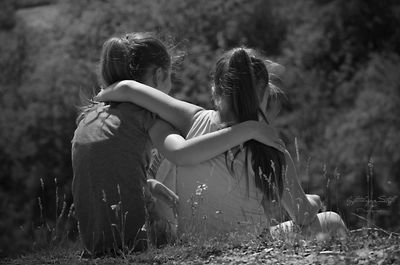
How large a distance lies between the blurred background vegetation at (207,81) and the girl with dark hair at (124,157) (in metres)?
6.93

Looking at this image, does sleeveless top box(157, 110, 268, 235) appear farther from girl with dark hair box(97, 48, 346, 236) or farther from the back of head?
the back of head

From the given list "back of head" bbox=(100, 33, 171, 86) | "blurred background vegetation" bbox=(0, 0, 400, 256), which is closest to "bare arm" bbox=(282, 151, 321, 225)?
"back of head" bbox=(100, 33, 171, 86)

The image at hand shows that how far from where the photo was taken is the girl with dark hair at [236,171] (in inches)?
172

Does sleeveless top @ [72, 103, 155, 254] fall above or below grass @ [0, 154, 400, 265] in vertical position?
above

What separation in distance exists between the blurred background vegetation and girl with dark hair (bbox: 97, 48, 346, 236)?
22.3 feet

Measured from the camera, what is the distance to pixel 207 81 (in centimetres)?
1251

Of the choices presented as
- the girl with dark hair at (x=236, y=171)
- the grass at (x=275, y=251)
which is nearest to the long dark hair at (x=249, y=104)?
the girl with dark hair at (x=236, y=171)

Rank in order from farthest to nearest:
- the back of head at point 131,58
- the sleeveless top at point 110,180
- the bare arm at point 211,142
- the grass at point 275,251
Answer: the back of head at point 131,58 → the sleeveless top at point 110,180 → the bare arm at point 211,142 → the grass at point 275,251

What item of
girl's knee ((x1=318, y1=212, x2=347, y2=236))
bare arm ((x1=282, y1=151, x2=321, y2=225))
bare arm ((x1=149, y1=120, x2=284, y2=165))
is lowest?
girl's knee ((x1=318, y1=212, x2=347, y2=236))

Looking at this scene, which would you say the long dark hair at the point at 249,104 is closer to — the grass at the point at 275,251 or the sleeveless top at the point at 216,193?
the sleeveless top at the point at 216,193

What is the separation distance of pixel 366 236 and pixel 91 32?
9.51m

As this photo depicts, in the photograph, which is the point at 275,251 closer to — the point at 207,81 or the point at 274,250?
the point at 274,250

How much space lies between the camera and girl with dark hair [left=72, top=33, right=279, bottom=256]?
169 inches

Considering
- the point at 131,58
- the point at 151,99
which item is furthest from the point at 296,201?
the point at 131,58
